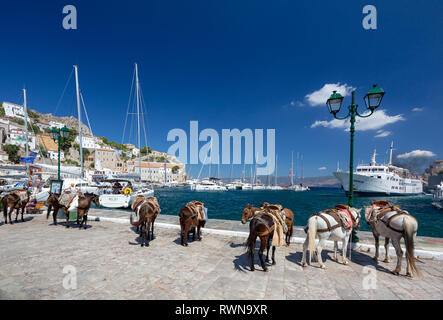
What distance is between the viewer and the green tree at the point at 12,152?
2461 inches

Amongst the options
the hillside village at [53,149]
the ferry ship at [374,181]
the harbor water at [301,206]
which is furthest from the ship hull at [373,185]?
the hillside village at [53,149]

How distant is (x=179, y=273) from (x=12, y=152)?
9563 centimetres

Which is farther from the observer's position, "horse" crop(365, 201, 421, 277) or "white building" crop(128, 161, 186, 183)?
"white building" crop(128, 161, 186, 183)

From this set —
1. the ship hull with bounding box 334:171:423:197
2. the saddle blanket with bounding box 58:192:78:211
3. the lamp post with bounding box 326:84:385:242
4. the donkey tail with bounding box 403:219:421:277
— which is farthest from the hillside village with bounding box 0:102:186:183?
the ship hull with bounding box 334:171:423:197

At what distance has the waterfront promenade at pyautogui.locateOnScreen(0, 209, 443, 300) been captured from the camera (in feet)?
10.3

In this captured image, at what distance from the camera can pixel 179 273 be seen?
385 cm

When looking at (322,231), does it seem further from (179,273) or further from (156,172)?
(156,172)

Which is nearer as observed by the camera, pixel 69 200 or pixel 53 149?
pixel 69 200

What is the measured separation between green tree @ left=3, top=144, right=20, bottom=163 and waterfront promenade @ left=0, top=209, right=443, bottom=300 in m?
87.3

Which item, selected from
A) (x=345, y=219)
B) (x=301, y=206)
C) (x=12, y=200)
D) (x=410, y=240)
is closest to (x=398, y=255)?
(x=410, y=240)

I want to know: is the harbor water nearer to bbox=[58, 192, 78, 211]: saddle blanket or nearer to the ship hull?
the ship hull
